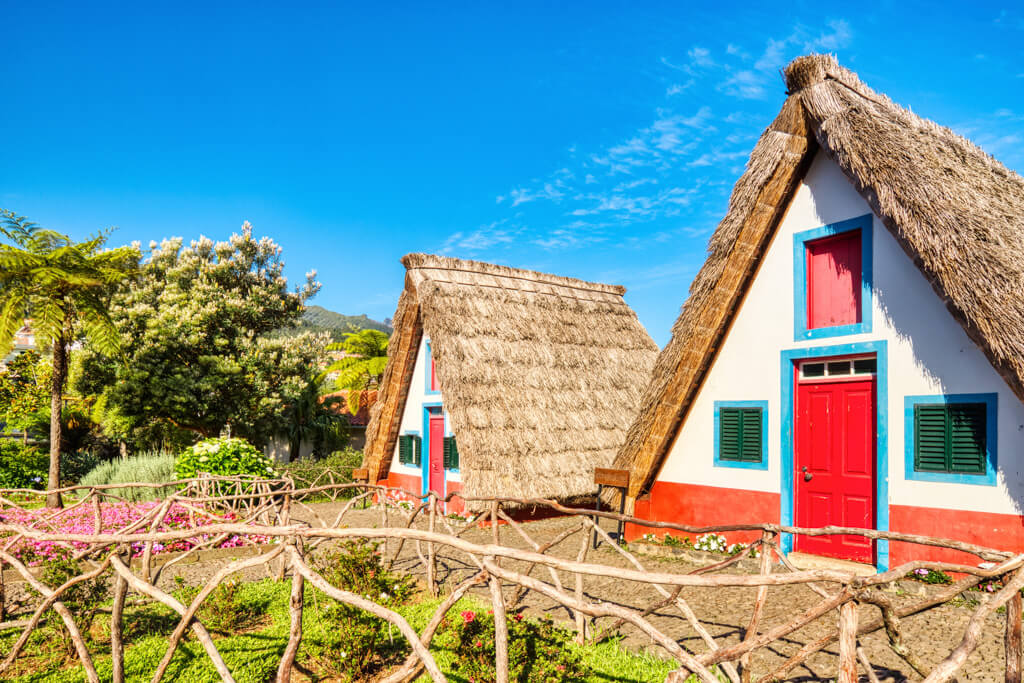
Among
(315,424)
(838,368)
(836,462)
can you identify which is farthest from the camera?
(315,424)

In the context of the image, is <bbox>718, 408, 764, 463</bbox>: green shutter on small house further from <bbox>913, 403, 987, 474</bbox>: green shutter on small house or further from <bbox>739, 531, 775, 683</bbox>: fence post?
<bbox>739, 531, 775, 683</bbox>: fence post

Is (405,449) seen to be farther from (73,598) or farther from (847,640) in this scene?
(847,640)

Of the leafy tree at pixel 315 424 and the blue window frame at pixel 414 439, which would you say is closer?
the blue window frame at pixel 414 439

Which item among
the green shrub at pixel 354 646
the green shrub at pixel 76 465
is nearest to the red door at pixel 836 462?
the green shrub at pixel 354 646

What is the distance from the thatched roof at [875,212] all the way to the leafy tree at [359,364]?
554 inches

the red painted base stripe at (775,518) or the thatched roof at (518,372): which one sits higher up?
the thatched roof at (518,372)

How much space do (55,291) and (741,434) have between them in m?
14.3


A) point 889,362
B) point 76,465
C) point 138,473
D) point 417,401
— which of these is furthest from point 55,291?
point 889,362

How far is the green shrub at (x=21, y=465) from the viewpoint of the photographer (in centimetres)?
1596

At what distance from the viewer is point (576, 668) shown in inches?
171

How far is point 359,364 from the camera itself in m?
23.0

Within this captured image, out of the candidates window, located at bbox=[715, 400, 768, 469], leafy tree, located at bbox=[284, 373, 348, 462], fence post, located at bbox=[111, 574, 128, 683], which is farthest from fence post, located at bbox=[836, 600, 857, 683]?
leafy tree, located at bbox=[284, 373, 348, 462]

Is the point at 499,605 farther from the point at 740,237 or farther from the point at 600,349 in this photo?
the point at 600,349

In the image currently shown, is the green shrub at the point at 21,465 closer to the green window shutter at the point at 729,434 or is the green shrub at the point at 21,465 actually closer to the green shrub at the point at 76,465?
the green shrub at the point at 76,465
